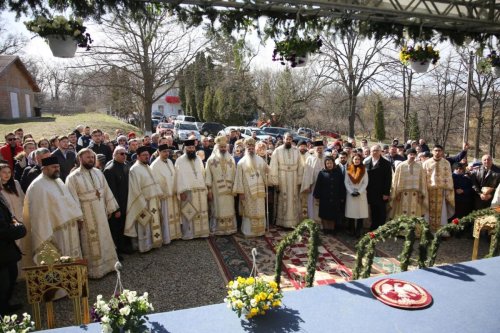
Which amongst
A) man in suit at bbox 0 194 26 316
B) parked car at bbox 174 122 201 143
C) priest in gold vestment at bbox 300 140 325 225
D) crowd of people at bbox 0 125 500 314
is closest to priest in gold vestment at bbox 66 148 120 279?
crowd of people at bbox 0 125 500 314

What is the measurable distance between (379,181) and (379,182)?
0.02m

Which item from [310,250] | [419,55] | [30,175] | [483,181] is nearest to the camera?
[310,250]

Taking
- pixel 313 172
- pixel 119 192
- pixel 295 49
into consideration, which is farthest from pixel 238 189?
pixel 295 49

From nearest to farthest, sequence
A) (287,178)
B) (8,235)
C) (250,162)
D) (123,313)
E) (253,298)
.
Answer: (123,313), (253,298), (8,235), (250,162), (287,178)

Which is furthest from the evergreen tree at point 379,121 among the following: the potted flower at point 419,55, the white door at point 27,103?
the white door at point 27,103

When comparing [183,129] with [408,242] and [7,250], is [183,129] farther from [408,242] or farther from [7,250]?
[408,242]

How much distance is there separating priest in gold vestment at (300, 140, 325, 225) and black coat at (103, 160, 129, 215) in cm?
387

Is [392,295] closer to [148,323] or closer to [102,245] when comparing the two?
[148,323]

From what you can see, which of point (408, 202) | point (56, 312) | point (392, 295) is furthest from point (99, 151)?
point (392, 295)

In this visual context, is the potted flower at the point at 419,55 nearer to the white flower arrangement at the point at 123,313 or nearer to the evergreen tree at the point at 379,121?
the white flower arrangement at the point at 123,313

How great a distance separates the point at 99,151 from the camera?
9.40 metres

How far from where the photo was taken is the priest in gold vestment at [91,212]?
5.88 m

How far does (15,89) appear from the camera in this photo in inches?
1400

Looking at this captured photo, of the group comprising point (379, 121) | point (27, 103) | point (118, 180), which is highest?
point (27, 103)
